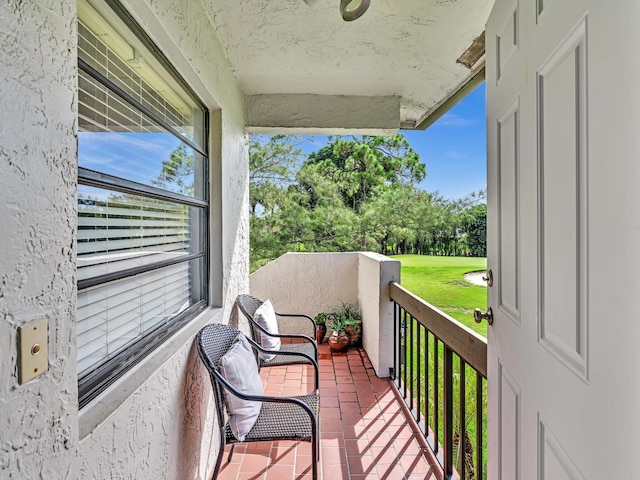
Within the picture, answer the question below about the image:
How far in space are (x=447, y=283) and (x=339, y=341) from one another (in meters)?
2.93

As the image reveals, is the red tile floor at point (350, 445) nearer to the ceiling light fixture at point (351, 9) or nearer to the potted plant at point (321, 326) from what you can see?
the potted plant at point (321, 326)

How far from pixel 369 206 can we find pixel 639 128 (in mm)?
7343

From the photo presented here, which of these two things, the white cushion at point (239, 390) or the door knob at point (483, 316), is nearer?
the door knob at point (483, 316)

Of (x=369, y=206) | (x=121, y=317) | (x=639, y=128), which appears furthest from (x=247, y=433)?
(x=369, y=206)

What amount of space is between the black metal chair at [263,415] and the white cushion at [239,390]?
0.03 metres

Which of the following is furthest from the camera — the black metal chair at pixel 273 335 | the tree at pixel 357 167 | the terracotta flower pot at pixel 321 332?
the tree at pixel 357 167

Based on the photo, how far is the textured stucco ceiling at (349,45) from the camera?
1.82 metres

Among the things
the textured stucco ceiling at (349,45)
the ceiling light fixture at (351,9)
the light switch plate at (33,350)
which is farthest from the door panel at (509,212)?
the light switch plate at (33,350)

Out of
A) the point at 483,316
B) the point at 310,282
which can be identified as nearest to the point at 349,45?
the point at 483,316

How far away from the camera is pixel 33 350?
0.72 metres

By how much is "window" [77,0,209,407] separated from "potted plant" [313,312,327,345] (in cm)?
253

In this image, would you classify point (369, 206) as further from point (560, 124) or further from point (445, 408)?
point (560, 124)

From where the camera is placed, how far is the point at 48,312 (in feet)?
2.55

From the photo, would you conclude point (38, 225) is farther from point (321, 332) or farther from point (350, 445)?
point (321, 332)
